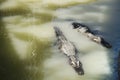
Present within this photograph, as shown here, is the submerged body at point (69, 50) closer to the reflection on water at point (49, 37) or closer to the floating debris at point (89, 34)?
the reflection on water at point (49, 37)

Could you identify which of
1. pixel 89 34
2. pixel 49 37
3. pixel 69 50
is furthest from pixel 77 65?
pixel 49 37

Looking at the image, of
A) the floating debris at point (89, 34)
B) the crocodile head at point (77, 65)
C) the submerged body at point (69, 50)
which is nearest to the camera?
the crocodile head at point (77, 65)

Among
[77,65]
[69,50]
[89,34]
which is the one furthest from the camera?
[89,34]

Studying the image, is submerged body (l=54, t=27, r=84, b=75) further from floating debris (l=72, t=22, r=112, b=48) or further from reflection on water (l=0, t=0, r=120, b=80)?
floating debris (l=72, t=22, r=112, b=48)

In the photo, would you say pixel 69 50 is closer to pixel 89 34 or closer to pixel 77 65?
pixel 77 65

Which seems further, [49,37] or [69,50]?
[49,37]

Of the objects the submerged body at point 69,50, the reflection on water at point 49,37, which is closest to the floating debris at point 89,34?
the reflection on water at point 49,37

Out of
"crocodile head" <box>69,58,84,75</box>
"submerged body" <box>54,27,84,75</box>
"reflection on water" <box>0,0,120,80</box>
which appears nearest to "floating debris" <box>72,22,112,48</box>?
"reflection on water" <box>0,0,120,80</box>
